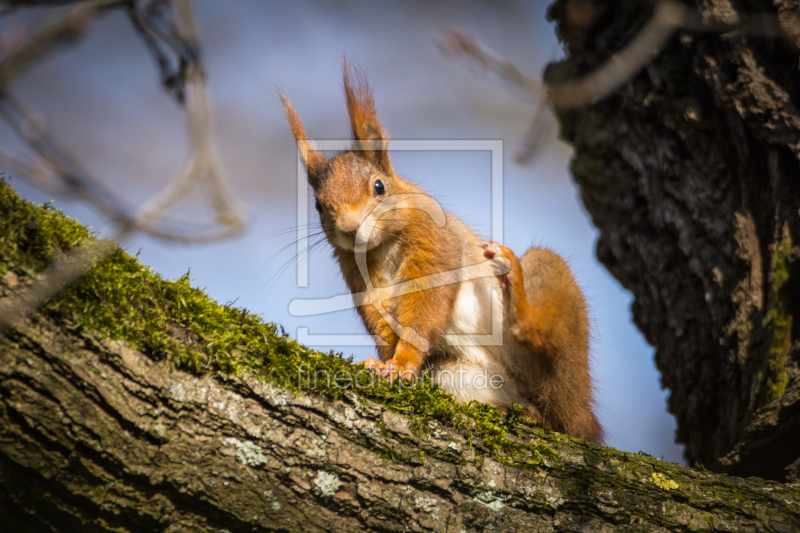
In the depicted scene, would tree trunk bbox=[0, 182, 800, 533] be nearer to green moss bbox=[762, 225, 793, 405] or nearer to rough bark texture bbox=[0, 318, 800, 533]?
rough bark texture bbox=[0, 318, 800, 533]

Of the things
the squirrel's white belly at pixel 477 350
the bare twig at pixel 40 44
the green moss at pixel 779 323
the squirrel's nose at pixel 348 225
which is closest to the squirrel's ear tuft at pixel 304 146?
the squirrel's nose at pixel 348 225

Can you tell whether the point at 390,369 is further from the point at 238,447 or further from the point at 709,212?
the point at 709,212

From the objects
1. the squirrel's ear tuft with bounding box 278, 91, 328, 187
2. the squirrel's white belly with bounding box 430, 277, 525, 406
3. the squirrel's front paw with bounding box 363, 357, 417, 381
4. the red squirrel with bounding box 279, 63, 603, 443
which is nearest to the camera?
the squirrel's front paw with bounding box 363, 357, 417, 381

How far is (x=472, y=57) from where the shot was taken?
340cm

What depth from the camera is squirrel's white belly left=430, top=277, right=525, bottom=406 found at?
3180mm

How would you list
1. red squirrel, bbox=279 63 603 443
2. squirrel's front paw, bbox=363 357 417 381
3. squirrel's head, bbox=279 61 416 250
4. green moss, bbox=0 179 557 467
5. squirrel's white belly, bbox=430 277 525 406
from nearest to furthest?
green moss, bbox=0 179 557 467
squirrel's front paw, bbox=363 357 417 381
red squirrel, bbox=279 63 603 443
squirrel's white belly, bbox=430 277 525 406
squirrel's head, bbox=279 61 416 250

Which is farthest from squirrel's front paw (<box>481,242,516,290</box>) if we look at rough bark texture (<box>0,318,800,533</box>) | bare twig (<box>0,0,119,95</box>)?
bare twig (<box>0,0,119,95</box>)

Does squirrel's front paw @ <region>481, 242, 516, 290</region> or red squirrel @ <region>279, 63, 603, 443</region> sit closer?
Result: squirrel's front paw @ <region>481, 242, 516, 290</region>

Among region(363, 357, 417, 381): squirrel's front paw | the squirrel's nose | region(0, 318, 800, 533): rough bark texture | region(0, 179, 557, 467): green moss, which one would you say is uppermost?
the squirrel's nose

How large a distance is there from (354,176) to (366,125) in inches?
19.4

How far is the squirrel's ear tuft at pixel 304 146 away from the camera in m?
3.81

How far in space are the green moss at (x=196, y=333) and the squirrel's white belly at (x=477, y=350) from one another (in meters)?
0.75

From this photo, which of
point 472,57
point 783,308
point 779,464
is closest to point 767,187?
point 783,308

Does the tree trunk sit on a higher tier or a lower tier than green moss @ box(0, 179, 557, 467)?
lower
